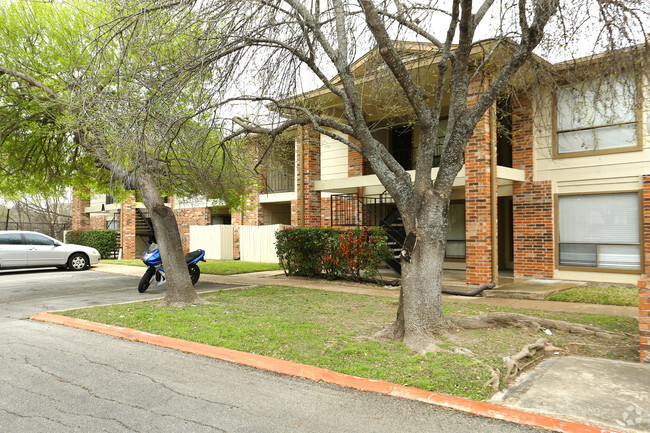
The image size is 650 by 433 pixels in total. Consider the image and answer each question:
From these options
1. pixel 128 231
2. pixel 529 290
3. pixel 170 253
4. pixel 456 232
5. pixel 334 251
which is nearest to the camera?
pixel 170 253

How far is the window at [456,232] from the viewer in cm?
1612

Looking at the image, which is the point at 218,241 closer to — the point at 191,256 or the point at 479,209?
the point at 191,256

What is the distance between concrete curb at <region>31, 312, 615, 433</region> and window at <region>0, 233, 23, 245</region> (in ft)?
38.9

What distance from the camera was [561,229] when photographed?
1246 centimetres

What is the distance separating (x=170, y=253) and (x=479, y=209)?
283 inches

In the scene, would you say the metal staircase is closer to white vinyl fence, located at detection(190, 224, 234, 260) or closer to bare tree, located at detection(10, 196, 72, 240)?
white vinyl fence, located at detection(190, 224, 234, 260)

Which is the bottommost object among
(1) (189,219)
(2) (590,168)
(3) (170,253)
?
(3) (170,253)

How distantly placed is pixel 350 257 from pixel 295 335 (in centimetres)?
621

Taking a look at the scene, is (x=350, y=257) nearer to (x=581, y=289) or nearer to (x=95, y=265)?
Answer: (x=581, y=289)

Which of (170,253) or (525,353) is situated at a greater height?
(170,253)

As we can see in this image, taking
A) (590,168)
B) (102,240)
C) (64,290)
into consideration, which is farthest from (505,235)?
(102,240)

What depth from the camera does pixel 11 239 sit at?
16.7m

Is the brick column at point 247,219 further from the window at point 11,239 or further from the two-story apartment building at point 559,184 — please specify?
the window at point 11,239

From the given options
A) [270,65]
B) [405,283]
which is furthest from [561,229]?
[270,65]
